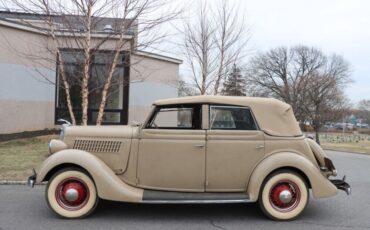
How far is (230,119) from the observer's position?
22.9 feet

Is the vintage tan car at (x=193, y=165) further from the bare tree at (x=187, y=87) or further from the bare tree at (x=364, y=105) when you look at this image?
the bare tree at (x=364, y=105)

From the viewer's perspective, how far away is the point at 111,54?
15.8m

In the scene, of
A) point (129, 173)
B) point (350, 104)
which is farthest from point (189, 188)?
point (350, 104)

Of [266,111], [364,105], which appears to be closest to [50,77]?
[266,111]

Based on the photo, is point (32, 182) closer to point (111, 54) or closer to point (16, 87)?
point (111, 54)

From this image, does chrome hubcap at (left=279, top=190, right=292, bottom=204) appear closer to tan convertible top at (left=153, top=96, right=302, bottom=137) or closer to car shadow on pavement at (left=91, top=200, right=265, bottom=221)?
car shadow on pavement at (left=91, top=200, right=265, bottom=221)

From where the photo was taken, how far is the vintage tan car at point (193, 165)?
6.71 meters

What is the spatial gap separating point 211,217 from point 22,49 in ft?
43.1

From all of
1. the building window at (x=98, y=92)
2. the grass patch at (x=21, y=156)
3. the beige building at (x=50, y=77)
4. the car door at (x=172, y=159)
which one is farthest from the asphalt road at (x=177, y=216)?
the building window at (x=98, y=92)

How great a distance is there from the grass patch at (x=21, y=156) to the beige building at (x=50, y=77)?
3.43 ft

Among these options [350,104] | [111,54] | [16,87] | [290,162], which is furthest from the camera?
[350,104]

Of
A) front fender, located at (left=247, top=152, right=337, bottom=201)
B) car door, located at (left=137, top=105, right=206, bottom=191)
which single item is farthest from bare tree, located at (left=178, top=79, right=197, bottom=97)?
front fender, located at (left=247, top=152, right=337, bottom=201)

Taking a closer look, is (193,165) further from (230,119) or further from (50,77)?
(50,77)

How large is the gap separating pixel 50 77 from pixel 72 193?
43.8ft
